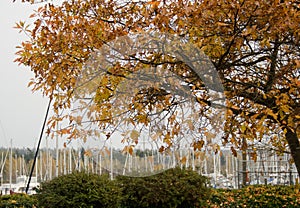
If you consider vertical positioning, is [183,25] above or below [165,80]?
above

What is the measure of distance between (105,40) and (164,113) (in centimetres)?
60

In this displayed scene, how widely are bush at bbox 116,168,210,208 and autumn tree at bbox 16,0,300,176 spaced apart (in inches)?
83.3

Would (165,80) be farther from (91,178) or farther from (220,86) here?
(91,178)

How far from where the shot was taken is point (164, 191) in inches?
199

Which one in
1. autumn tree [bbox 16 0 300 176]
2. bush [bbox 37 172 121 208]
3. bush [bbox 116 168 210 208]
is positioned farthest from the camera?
bush [bbox 116 168 210 208]

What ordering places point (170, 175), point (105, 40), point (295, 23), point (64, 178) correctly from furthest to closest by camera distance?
point (170, 175) < point (64, 178) < point (105, 40) < point (295, 23)

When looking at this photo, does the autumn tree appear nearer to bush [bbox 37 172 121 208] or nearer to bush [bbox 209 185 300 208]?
bush [bbox 37 172 121 208]

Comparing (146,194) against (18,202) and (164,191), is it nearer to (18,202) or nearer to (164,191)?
(164,191)

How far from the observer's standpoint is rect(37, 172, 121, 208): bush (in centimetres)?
434

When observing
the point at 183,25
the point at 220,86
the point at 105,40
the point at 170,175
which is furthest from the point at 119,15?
the point at 170,175

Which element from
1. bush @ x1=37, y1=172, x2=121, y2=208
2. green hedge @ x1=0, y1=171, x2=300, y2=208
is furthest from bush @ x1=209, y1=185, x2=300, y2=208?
bush @ x1=37, y1=172, x2=121, y2=208

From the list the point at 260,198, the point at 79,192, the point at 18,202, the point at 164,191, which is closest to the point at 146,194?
the point at 164,191

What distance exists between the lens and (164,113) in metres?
2.62

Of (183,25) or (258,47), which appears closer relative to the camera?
(183,25)
